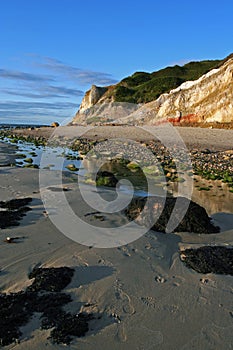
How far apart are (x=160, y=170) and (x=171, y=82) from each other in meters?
41.7

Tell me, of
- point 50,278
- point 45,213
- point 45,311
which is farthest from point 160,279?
point 45,213

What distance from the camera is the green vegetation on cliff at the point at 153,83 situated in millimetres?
49094

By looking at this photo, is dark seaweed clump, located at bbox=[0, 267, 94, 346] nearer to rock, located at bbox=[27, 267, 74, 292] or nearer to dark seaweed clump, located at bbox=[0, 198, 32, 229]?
rock, located at bbox=[27, 267, 74, 292]

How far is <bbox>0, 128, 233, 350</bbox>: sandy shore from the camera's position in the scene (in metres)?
3.23

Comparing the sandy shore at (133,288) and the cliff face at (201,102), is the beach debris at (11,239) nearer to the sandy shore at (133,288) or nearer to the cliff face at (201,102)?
the sandy shore at (133,288)

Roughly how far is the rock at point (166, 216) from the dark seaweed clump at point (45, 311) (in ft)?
8.16

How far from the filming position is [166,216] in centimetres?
623

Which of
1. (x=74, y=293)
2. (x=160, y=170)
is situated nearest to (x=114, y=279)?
(x=74, y=293)

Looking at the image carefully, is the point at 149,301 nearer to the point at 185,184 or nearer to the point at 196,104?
the point at 185,184

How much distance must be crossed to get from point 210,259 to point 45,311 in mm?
2705

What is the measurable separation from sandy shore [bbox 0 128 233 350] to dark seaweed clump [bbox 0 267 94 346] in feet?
0.28

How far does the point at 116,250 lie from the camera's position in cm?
515

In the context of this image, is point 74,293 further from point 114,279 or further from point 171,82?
point 171,82

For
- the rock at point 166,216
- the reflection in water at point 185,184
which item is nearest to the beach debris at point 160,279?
the rock at point 166,216
